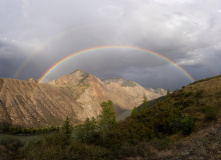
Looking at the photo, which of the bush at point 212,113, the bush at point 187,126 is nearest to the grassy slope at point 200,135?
the bush at point 212,113

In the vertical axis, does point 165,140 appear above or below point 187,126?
below

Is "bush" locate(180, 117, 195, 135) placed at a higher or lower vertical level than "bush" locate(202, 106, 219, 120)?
lower

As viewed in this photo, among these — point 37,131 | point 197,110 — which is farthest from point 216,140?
point 37,131

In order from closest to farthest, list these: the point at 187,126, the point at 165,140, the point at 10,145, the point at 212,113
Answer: the point at 165,140 → the point at 212,113 → the point at 187,126 → the point at 10,145

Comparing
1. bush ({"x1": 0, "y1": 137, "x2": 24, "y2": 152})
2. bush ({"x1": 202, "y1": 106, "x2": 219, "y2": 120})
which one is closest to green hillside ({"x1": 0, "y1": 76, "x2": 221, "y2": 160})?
bush ({"x1": 202, "y1": 106, "x2": 219, "y2": 120})

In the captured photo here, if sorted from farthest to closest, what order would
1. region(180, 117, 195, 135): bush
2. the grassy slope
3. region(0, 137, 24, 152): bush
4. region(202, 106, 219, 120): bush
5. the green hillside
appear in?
region(0, 137, 24, 152): bush → region(180, 117, 195, 135): bush → region(202, 106, 219, 120): bush → the green hillside → the grassy slope

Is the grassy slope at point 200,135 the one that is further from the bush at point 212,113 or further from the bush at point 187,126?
the bush at point 187,126

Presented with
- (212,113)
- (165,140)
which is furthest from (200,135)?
(212,113)

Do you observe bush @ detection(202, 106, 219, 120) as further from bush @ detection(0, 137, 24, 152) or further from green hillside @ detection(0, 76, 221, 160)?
bush @ detection(0, 137, 24, 152)

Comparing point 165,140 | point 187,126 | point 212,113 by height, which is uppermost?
point 212,113

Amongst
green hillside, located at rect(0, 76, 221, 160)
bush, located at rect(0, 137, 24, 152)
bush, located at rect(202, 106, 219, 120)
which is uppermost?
bush, located at rect(202, 106, 219, 120)

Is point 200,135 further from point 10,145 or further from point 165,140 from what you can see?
point 10,145

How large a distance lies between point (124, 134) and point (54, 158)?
36.6 ft

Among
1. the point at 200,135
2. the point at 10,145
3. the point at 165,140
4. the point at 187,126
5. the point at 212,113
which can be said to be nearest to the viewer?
the point at 200,135
